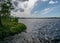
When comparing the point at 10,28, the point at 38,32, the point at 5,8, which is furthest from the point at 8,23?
the point at 38,32

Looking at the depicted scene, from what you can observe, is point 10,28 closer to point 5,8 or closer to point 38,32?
point 5,8

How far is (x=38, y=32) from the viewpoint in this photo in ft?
22.8

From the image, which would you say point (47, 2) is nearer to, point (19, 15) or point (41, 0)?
point (41, 0)

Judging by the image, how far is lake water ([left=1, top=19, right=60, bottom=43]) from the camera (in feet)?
22.5

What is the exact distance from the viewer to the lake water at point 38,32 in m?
6.87

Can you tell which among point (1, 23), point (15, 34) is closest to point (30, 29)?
point (15, 34)

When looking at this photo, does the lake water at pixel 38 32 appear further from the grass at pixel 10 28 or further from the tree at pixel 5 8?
the tree at pixel 5 8

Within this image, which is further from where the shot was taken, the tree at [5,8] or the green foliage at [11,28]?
the tree at [5,8]

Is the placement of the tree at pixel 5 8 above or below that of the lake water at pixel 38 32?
above

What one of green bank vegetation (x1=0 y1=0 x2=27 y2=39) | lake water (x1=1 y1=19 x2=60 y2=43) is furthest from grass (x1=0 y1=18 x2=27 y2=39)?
lake water (x1=1 y1=19 x2=60 y2=43)

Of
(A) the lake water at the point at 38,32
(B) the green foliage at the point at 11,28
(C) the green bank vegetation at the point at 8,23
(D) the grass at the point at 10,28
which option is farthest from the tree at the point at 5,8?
(A) the lake water at the point at 38,32

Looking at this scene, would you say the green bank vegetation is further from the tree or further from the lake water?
the lake water

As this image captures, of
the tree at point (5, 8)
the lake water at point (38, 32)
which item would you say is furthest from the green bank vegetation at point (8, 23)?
the lake water at point (38, 32)

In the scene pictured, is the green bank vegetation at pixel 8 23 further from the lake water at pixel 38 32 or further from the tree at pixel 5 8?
the lake water at pixel 38 32
